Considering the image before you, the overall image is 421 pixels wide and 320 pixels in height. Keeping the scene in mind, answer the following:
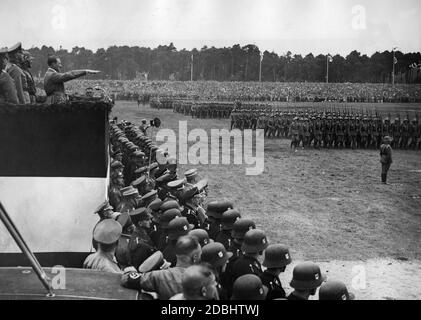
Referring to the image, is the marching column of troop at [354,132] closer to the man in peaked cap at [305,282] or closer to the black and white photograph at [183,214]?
the black and white photograph at [183,214]

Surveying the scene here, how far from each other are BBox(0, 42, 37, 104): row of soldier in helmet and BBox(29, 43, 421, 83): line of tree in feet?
138

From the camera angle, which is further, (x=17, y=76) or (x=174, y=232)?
(x=17, y=76)

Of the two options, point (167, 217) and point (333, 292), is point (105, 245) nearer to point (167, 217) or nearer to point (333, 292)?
point (167, 217)

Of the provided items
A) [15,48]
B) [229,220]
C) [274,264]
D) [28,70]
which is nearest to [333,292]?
[274,264]

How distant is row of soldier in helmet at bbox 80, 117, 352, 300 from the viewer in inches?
149

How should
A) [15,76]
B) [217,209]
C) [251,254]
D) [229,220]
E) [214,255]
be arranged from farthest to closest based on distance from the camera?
[15,76], [217,209], [229,220], [251,254], [214,255]

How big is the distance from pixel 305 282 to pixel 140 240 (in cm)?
169

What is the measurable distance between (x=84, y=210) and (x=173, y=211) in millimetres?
1059

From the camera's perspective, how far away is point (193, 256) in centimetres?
417

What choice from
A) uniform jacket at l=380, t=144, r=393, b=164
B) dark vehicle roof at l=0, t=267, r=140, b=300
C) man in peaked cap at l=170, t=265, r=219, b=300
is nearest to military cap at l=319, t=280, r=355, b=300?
man in peaked cap at l=170, t=265, r=219, b=300

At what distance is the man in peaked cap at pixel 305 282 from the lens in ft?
14.0

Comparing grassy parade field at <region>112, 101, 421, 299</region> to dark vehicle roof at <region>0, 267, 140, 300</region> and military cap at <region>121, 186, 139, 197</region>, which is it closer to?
military cap at <region>121, 186, 139, 197</region>

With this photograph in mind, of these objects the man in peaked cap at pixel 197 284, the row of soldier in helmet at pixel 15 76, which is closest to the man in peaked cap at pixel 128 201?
the row of soldier in helmet at pixel 15 76

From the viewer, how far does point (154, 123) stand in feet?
38.5
